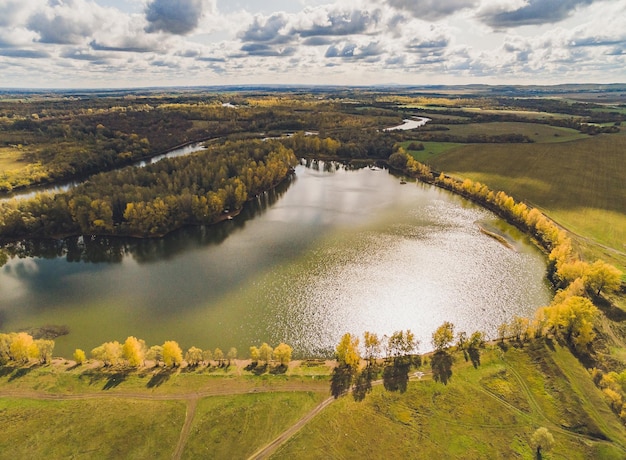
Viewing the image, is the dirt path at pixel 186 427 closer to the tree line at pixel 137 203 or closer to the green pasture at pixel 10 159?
the tree line at pixel 137 203

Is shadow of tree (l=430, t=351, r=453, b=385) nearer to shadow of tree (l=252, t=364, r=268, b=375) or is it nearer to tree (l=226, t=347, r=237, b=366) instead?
shadow of tree (l=252, t=364, r=268, b=375)

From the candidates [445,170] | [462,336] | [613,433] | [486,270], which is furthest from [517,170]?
[613,433]

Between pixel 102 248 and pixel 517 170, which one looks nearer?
pixel 102 248

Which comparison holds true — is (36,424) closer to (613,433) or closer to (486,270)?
(613,433)

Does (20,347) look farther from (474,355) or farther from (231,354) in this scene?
(474,355)

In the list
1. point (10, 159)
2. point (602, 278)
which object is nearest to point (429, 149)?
point (602, 278)

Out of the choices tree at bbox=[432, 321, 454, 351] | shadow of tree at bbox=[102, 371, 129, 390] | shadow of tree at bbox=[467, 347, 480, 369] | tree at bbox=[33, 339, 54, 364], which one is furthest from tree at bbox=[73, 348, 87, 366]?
shadow of tree at bbox=[467, 347, 480, 369]
